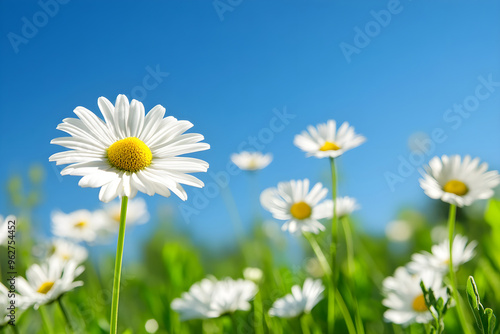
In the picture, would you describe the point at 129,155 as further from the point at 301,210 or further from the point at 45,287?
the point at 301,210

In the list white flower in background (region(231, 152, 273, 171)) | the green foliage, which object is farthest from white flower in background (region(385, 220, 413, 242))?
the green foliage

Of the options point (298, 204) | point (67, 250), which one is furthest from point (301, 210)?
point (67, 250)

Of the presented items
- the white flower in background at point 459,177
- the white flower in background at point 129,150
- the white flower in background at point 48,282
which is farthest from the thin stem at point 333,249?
the white flower in background at point 48,282

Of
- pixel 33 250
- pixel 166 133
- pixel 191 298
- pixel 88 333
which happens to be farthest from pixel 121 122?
pixel 33 250

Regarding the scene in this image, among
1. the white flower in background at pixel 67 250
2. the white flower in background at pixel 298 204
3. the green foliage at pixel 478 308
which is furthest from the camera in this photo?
the white flower in background at pixel 67 250

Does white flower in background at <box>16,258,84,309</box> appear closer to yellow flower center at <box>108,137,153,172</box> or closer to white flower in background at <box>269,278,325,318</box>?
yellow flower center at <box>108,137,153,172</box>

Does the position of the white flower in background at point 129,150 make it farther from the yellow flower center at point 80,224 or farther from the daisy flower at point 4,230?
the yellow flower center at point 80,224
